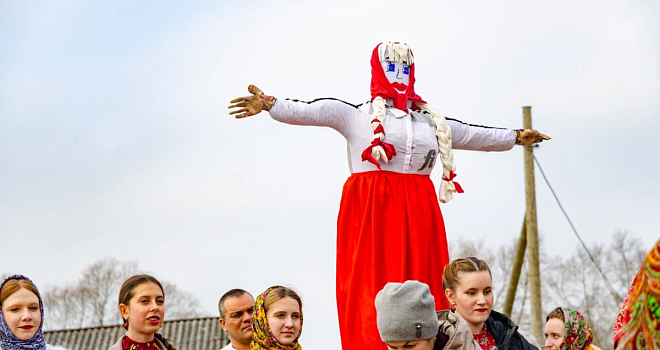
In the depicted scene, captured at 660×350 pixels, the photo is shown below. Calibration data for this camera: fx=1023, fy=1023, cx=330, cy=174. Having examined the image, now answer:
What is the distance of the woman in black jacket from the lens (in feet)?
16.1

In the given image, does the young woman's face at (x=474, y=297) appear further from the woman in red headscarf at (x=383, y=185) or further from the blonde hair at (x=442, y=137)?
the blonde hair at (x=442, y=137)

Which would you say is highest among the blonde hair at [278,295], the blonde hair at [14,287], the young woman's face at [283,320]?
the blonde hair at [14,287]

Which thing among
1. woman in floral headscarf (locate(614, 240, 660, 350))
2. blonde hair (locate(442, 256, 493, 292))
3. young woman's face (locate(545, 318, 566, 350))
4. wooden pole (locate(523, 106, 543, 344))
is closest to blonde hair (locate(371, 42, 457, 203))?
young woman's face (locate(545, 318, 566, 350))

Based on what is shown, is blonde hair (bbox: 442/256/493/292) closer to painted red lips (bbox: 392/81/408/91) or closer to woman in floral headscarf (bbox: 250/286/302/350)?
woman in floral headscarf (bbox: 250/286/302/350)

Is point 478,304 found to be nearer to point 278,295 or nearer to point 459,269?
point 459,269

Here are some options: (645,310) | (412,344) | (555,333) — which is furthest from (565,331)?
(645,310)

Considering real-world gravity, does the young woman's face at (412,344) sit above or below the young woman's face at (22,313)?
below

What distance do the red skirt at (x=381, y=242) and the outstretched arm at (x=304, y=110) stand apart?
359 millimetres

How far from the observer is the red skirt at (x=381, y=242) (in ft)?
20.2

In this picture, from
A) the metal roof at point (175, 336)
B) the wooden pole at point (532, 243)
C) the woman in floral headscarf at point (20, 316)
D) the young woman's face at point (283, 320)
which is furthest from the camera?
the metal roof at point (175, 336)

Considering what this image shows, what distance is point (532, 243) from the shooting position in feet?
54.1

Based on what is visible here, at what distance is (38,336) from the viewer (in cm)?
522

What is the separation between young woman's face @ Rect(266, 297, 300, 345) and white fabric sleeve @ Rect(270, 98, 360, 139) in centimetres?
137

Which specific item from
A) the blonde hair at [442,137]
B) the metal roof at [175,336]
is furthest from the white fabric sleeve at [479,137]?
the metal roof at [175,336]
